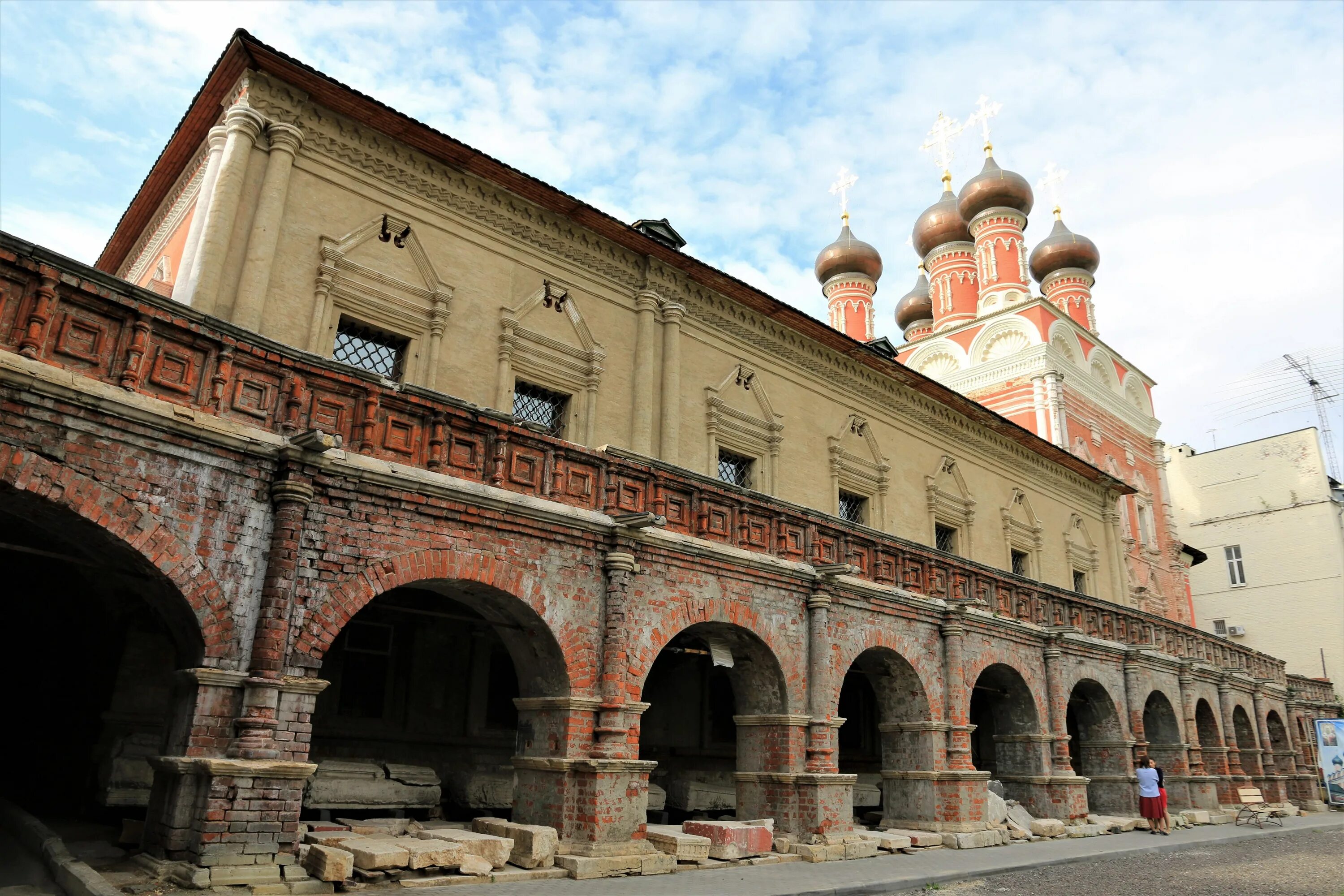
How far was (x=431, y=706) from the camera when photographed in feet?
38.6

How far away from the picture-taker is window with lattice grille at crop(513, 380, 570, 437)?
47.6 ft

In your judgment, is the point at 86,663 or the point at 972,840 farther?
the point at 972,840

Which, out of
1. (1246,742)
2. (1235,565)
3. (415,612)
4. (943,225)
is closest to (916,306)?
(943,225)

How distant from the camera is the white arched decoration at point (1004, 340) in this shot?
31078 mm

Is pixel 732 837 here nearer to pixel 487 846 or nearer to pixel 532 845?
pixel 532 845

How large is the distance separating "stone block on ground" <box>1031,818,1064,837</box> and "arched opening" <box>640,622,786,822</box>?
4502 mm

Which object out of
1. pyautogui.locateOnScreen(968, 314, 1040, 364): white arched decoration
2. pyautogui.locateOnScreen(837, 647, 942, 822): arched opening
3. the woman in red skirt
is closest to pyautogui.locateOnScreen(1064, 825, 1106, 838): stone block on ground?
the woman in red skirt

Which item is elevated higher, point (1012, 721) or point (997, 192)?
point (997, 192)

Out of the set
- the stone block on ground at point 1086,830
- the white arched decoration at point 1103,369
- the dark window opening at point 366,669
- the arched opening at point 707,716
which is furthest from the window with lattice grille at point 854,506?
the white arched decoration at point 1103,369

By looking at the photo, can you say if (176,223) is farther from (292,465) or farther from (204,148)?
(292,465)

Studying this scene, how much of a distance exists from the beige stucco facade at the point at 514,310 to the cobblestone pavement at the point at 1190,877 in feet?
25.5

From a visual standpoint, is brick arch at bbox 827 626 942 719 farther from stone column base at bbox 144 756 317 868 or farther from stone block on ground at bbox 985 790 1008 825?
stone column base at bbox 144 756 317 868

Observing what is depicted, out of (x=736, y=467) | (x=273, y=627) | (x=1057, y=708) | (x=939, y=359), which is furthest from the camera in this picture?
(x=939, y=359)

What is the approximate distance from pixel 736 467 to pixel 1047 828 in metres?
7.64
